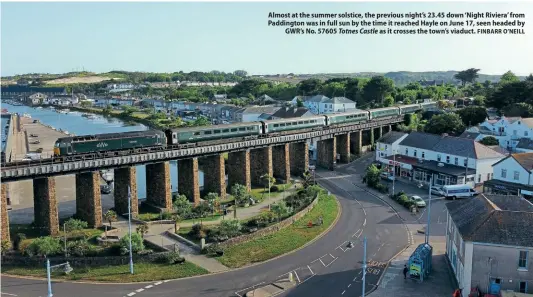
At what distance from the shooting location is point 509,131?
71.8 meters

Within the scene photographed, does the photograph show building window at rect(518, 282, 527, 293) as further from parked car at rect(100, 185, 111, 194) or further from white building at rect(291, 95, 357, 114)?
white building at rect(291, 95, 357, 114)

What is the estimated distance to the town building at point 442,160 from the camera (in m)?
55.8

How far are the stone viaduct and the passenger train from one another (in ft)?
6.54

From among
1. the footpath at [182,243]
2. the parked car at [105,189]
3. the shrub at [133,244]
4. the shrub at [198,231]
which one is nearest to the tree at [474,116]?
the footpath at [182,243]

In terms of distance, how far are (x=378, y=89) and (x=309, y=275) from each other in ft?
343

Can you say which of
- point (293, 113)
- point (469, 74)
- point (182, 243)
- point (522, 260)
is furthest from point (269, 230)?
point (469, 74)

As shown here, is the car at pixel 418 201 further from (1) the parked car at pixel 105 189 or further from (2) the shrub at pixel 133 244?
(1) the parked car at pixel 105 189

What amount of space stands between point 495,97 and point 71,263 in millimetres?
91321

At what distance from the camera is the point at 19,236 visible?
38.9 meters

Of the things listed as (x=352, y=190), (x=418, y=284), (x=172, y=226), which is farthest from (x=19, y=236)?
(x=352, y=190)

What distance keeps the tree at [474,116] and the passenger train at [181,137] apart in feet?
87.4

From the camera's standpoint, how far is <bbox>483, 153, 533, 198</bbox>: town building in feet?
157

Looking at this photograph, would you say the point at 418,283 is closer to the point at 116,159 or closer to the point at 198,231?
the point at 198,231

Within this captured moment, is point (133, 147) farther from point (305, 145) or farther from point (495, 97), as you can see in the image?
point (495, 97)
